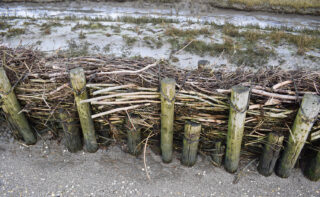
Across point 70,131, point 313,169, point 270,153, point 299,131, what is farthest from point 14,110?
point 313,169

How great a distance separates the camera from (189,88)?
3312 millimetres

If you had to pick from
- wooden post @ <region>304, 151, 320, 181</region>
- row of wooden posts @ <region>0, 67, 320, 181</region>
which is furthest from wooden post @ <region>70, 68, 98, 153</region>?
wooden post @ <region>304, 151, 320, 181</region>

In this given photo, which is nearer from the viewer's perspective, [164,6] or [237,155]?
[237,155]

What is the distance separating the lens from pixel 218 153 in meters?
3.51

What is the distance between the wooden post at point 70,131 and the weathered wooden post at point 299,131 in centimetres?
301

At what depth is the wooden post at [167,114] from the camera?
2.99 meters

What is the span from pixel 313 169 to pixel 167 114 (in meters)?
2.15

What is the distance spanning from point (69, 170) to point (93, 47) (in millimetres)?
6199

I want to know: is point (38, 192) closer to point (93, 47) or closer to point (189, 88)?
point (189, 88)

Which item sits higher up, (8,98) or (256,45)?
(8,98)

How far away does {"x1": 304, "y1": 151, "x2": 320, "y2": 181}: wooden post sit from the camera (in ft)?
10.7

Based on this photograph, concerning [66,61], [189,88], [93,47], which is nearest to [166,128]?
[189,88]

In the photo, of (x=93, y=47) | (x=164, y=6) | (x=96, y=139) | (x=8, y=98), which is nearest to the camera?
(x=8, y=98)

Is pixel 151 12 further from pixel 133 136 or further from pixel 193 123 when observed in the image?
pixel 193 123
